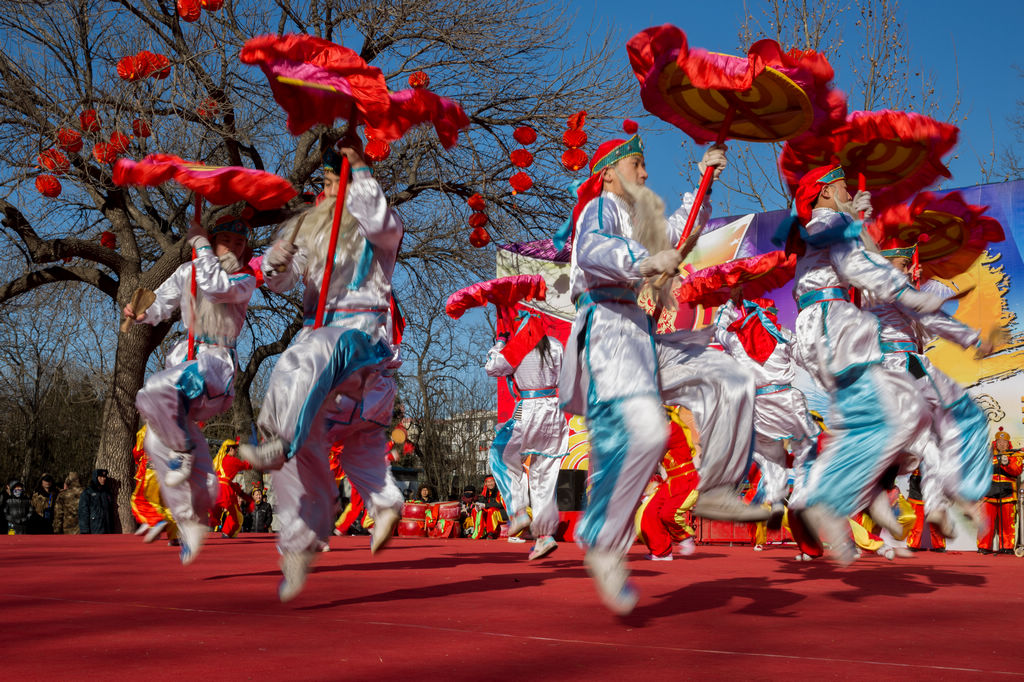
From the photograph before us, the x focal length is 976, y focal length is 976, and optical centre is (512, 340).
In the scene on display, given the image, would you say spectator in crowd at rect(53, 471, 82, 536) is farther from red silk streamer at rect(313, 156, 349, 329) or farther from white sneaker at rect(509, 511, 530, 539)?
red silk streamer at rect(313, 156, 349, 329)

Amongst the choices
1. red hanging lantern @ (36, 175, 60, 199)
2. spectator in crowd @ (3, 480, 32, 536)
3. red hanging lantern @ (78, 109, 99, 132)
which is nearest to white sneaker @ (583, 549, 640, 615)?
red hanging lantern @ (36, 175, 60, 199)

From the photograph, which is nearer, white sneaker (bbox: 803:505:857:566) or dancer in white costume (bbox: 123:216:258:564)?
white sneaker (bbox: 803:505:857:566)

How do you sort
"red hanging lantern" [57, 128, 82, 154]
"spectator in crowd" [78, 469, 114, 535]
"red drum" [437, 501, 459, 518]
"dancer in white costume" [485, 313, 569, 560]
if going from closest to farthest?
1. "dancer in white costume" [485, 313, 569, 560]
2. "red hanging lantern" [57, 128, 82, 154]
3. "spectator in crowd" [78, 469, 114, 535]
4. "red drum" [437, 501, 459, 518]

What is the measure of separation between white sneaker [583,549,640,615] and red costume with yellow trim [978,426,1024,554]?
796 centimetres

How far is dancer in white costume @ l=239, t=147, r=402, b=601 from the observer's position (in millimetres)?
3924

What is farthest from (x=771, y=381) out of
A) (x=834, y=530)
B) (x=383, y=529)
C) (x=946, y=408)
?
(x=383, y=529)

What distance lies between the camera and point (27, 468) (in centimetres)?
3155

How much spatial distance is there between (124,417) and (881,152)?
1144cm

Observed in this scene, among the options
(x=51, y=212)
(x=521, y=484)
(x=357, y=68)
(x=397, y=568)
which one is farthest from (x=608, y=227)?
(x=51, y=212)

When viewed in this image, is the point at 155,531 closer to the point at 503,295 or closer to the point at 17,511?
the point at 503,295

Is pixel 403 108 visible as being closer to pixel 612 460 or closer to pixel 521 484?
pixel 612 460

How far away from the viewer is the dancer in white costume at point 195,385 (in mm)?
5836

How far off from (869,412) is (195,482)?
407cm

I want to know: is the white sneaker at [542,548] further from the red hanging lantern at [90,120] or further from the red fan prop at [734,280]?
the red hanging lantern at [90,120]
